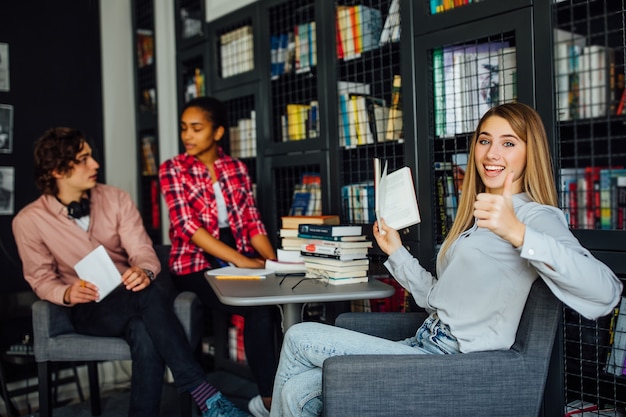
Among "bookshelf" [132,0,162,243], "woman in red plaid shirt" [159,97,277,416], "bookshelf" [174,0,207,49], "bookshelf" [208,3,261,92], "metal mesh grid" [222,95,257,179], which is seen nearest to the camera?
"woman in red plaid shirt" [159,97,277,416]

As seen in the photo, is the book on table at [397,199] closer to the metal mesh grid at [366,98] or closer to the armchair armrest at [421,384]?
the armchair armrest at [421,384]

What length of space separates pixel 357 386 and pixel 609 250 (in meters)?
1.01

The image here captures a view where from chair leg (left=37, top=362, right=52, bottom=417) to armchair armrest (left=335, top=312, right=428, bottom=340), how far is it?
4.63 feet

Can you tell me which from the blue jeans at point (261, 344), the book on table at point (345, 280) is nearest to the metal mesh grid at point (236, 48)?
the blue jeans at point (261, 344)

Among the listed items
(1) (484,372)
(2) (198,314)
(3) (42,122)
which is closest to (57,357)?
(2) (198,314)

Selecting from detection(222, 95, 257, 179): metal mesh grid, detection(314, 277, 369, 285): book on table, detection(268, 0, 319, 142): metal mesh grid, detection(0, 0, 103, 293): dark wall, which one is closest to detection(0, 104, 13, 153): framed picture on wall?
detection(0, 0, 103, 293): dark wall

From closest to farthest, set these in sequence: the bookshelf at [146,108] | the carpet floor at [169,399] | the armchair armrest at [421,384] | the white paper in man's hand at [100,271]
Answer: the armchair armrest at [421,384] → the white paper in man's hand at [100,271] → the carpet floor at [169,399] → the bookshelf at [146,108]

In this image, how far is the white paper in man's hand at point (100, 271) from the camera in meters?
2.54

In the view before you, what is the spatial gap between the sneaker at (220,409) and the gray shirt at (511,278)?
1130 mm

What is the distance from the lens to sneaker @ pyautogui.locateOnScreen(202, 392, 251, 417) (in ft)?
8.51

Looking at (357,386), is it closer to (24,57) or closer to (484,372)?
(484,372)

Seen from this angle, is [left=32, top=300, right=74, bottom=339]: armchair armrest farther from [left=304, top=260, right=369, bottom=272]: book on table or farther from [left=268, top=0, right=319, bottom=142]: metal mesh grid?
[left=268, top=0, right=319, bottom=142]: metal mesh grid

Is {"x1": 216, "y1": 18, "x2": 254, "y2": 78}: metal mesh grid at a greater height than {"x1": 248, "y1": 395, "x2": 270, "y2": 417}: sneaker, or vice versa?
{"x1": 216, "y1": 18, "x2": 254, "y2": 78}: metal mesh grid

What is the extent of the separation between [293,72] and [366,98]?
55 centimetres
